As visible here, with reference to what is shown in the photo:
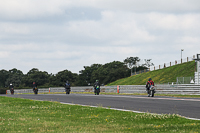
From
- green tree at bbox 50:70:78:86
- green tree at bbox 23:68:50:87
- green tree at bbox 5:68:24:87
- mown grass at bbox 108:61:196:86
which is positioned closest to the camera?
mown grass at bbox 108:61:196:86

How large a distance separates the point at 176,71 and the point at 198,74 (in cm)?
4241

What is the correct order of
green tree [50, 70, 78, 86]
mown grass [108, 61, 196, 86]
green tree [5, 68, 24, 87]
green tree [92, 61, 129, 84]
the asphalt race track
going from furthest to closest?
green tree [5, 68, 24, 87], green tree [50, 70, 78, 86], green tree [92, 61, 129, 84], mown grass [108, 61, 196, 86], the asphalt race track

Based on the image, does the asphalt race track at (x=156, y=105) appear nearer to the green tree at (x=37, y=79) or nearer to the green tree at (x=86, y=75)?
the green tree at (x=86, y=75)

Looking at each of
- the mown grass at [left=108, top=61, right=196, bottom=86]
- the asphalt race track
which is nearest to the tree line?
the mown grass at [left=108, top=61, right=196, bottom=86]

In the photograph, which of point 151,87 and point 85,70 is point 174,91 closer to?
point 151,87

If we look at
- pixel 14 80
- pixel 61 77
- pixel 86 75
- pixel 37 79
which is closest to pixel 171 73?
pixel 61 77

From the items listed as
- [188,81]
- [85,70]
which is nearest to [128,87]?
[188,81]

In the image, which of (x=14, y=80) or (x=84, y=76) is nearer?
(x=84, y=76)

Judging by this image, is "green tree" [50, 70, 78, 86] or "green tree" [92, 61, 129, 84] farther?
"green tree" [50, 70, 78, 86]

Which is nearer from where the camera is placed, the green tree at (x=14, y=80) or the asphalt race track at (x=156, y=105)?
the asphalt race track at (x=156, y=105)

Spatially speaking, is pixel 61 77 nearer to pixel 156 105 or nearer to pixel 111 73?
pixel 111 73

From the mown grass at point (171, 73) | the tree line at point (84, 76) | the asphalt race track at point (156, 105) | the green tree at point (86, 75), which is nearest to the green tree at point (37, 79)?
the tree line at point (84, 76)

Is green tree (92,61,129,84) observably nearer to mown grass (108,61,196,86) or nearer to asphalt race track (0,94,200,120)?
mown grass (108,61,196,86)

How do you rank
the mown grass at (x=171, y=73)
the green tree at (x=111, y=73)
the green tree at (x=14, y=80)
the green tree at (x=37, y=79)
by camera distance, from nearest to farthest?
the mown grass at (x=171, y=73)
the green tree at (x=111, y=73)
the green tree at (x=37, y=79)
the green tree at (x=14, y=80)
